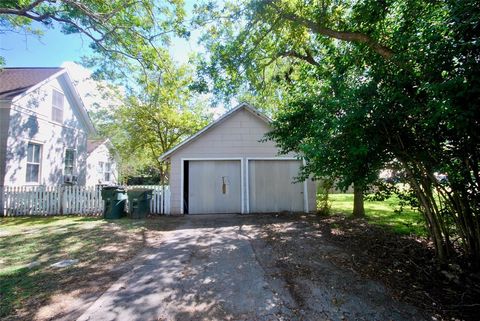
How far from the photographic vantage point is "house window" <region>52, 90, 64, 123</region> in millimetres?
13045

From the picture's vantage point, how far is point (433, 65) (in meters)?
3.15

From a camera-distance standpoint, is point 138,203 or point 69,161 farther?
point 69,161

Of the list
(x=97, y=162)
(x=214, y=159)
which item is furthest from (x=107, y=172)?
(x=214, y=159)

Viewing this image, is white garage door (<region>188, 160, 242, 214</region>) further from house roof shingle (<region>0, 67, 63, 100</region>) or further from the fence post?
house roof shingle (<region>0, 67, 63, 100</region>)

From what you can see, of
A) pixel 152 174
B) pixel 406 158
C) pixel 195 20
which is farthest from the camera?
pixel 152 174

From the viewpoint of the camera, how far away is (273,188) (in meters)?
10.8

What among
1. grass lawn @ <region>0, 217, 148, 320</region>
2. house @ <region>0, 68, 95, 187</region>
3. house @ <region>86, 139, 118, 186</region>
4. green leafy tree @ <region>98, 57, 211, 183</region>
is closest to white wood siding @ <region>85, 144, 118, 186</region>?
house @ <region>86, 139, 118, 186</region>

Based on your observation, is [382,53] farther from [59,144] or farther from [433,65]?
[59,144]

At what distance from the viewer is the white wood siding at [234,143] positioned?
10727mm

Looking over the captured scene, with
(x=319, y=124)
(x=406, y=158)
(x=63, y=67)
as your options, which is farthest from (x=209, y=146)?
(x=63, y=67)

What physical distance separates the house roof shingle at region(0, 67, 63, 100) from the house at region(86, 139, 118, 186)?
6.65 metres

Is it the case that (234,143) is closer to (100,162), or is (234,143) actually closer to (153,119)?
(153,119)

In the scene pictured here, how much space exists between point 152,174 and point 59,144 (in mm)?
15440

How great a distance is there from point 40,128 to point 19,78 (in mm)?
2778
